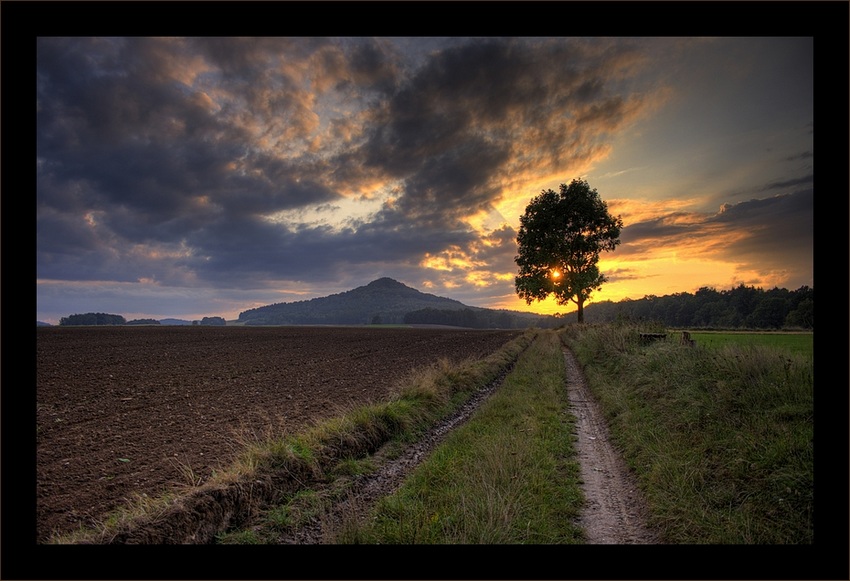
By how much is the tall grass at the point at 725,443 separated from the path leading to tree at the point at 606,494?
0.68ft

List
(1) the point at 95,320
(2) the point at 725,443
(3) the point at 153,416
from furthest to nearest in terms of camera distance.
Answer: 1. (1) the point at 95,320
2. (3) the point at 153,416
3. (2) the point at 725,443

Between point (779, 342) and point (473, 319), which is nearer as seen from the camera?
point (779, 342)

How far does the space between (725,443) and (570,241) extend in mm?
36352

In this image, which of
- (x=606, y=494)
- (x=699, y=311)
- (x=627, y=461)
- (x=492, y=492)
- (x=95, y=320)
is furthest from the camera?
(x=95, y=320)

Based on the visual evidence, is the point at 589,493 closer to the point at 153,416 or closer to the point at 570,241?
the point at 153,416

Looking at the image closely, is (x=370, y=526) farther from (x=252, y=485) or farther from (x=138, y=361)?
(x=138, y=361)

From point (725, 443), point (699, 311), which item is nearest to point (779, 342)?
point (725, 443)

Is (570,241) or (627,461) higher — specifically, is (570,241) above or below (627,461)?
above

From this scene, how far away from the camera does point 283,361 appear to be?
26047 mm

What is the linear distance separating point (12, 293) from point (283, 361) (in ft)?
81.0

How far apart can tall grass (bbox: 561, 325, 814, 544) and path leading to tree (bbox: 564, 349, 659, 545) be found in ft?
0.68

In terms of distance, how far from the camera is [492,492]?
516 centimetres

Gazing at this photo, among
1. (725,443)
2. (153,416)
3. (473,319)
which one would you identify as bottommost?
(473,319)

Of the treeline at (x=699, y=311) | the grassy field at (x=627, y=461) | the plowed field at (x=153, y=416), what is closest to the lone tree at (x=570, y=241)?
the treeline at (x=699, y=311)
